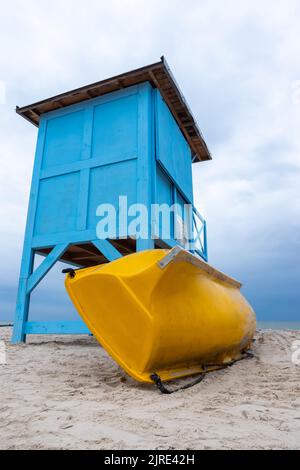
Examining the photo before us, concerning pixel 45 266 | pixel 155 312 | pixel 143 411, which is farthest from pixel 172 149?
pixel 143 411

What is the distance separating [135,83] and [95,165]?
2.15 m

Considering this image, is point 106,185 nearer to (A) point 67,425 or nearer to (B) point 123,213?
(B) point 123,213

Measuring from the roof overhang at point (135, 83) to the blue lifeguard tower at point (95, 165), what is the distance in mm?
23

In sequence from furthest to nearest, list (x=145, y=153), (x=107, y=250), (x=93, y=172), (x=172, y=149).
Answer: (x=172, y=149) → (x=93, y=172) → (x=145, y=153) → (x=107, y=250)

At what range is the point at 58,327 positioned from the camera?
20.3ft

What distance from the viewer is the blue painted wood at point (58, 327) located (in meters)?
5.97

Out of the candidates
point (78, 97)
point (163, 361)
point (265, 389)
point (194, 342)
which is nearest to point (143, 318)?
point (163, 361)

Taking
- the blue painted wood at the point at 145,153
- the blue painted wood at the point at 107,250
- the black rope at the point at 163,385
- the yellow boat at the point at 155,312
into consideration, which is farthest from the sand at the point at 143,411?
the blue painted wood at the point at 145,153

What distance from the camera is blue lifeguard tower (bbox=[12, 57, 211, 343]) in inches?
250

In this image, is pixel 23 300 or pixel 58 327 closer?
pixel 58 327

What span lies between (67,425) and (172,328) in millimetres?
1151

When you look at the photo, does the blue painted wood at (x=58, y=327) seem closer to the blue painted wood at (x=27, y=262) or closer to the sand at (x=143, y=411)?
the blue painted wood at (x=27, y=262)

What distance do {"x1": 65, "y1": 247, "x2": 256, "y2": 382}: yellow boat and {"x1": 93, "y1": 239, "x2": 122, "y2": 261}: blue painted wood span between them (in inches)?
113

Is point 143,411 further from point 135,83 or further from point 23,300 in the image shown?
point 135,83
